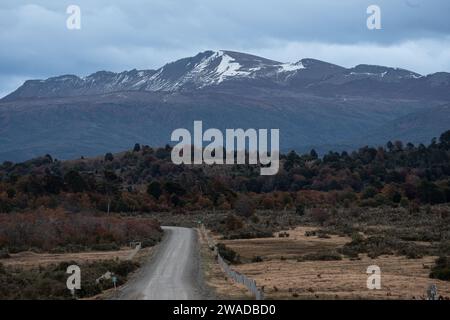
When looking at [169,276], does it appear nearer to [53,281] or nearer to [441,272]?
[53,281]

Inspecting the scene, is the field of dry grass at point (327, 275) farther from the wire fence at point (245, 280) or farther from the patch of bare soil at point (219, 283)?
the wire fence at point (245, 280)

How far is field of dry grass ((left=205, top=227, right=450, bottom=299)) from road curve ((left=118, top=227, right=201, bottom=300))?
73.3 inches

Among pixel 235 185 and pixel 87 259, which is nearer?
pixel 87 259

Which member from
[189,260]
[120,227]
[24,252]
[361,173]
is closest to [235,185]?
[361,173]

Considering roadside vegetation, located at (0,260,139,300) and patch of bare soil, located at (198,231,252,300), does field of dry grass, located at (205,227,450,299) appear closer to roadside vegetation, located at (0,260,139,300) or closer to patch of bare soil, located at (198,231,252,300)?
patch of bare soil, located at (198,231,252,300)

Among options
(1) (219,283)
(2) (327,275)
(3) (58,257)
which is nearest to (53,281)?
(1) (219,283)

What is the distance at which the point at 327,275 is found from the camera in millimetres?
41000

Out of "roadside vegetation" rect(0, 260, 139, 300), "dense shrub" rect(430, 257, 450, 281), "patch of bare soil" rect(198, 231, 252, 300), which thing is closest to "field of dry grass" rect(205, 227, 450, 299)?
"patch of bare soil" rect(198, 231, 252, 300)

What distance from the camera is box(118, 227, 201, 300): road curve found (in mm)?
32688

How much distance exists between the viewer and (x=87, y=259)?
53.9m

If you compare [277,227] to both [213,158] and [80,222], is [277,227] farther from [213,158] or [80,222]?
[213,158]

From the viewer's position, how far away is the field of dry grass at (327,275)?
33562mm

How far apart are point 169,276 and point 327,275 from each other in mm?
7853
